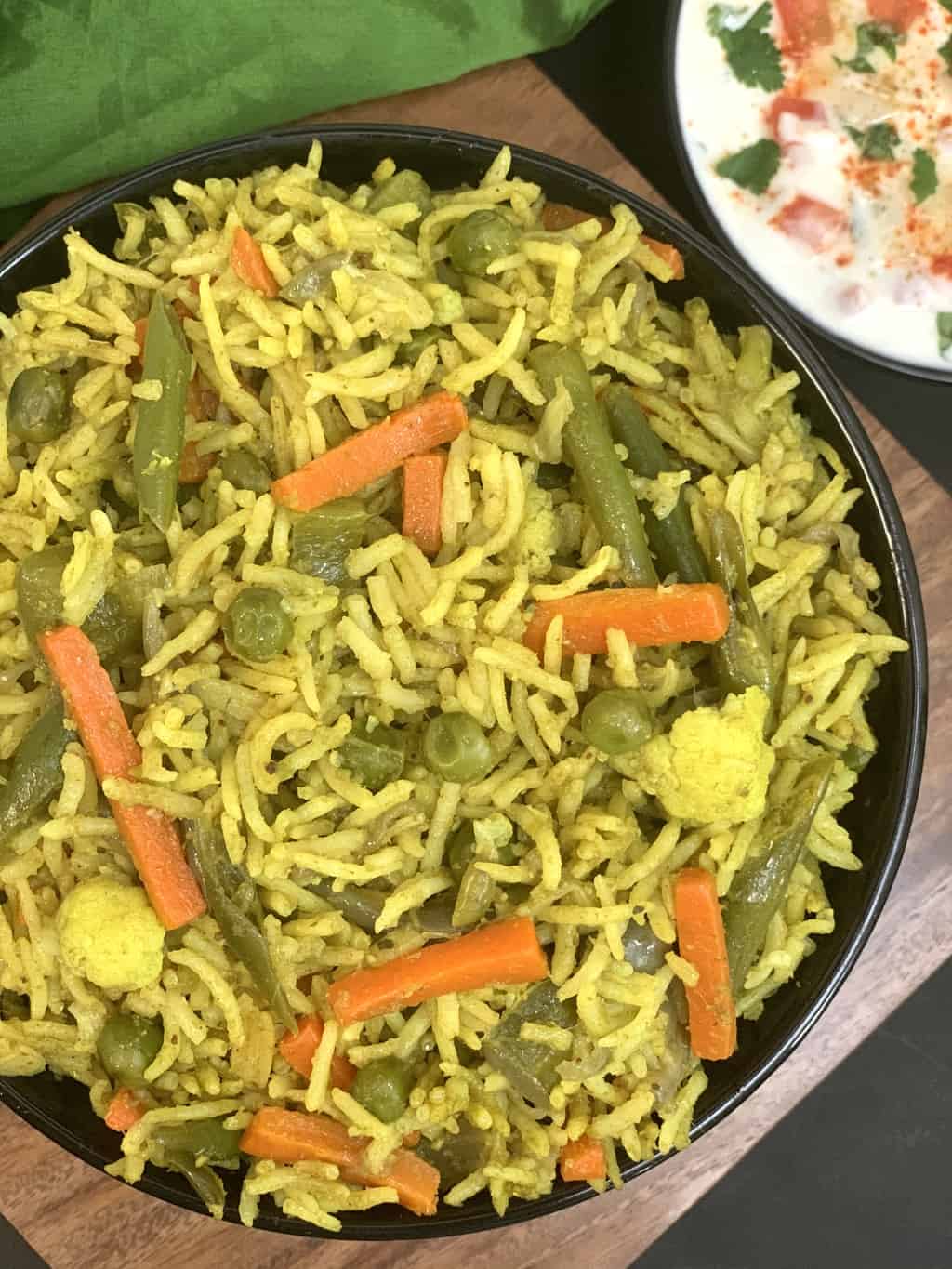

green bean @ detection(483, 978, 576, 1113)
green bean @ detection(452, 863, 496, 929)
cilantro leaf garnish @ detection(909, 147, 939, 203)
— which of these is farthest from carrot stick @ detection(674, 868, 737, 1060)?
cilantro leaf garnish @ detection(909, 147, 939, 203)

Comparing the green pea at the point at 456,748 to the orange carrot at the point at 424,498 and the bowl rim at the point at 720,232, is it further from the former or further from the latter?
the bowl rim at the point at 720,232

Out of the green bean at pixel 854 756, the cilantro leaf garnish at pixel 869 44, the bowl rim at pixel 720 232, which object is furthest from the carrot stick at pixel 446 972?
the cilantro leaf garnish at pixel 869 44

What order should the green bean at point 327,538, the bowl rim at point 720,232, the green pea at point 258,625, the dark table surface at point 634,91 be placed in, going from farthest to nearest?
1. the dark table surface at point 634,91
2. the bowl rim at point 720,232
3. the green bean at point 327,538
4. the green pea at point 258,625

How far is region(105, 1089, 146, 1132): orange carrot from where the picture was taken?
2.16 meters

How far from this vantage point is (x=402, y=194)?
2281 millimetres

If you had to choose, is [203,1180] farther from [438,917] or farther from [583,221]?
[583,221]

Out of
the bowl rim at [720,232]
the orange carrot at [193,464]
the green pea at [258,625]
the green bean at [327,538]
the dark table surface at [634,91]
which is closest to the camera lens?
the green pea at [258,625]

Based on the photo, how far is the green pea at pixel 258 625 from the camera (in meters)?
1.95

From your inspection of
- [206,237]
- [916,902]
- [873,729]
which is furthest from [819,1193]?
[206,237]

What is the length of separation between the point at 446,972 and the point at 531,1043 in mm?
221

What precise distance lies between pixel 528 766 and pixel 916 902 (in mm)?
1122

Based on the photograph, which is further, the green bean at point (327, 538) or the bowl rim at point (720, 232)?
the bowl rim at point (720, 232)

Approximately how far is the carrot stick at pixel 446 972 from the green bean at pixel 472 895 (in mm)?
34

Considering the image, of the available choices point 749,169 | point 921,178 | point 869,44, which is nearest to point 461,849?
point 749,169
